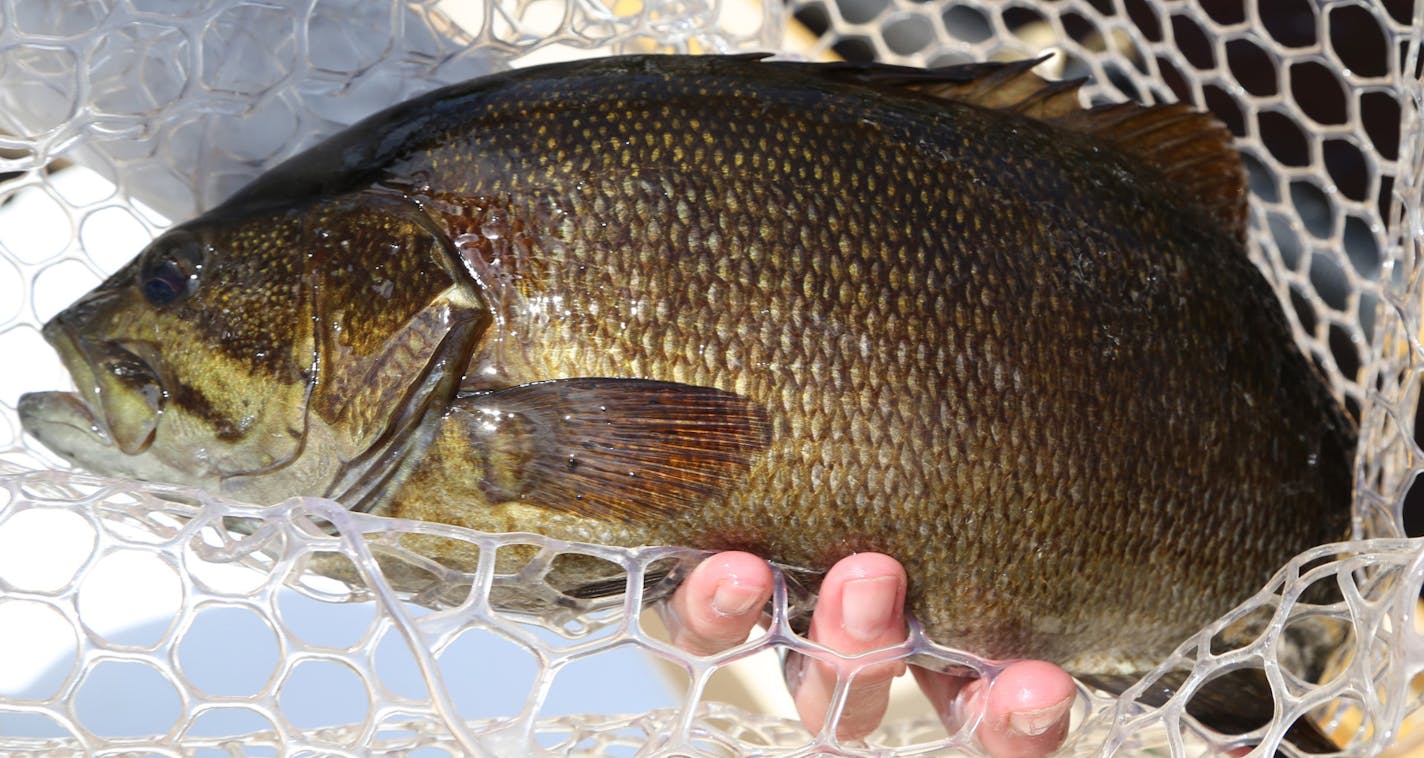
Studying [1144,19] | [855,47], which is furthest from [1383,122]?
[855,47]

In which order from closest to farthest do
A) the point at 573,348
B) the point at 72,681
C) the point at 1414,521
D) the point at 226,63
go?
the point at 72,681, the point at 573,348, the point at 226,63, the point at 1414,521

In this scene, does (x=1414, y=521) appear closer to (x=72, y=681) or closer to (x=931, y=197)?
(x=931, y=197)

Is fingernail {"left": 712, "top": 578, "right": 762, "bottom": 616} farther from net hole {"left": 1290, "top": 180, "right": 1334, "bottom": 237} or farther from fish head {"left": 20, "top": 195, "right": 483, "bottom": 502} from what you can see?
net hole {"left": 1290, "top": 180, "right": 1334, "bottom": 237}

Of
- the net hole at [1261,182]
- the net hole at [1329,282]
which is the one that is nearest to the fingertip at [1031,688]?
the net hole at [1329,282]

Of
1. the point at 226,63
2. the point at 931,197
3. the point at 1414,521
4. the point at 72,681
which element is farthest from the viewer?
the point at 1414,521

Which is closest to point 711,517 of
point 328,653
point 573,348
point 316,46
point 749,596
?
point 749,596

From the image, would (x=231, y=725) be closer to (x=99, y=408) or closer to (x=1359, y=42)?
(x=99, y=408)

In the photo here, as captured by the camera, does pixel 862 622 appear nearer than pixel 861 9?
Yes
